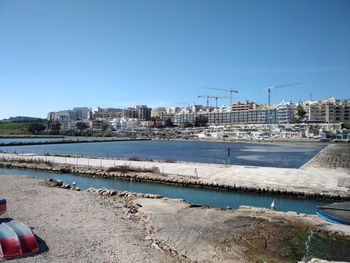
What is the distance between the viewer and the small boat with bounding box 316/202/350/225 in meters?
12.6

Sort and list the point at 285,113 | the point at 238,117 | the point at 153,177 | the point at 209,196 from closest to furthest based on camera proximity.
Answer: the point at 209,196
the point at 153,177
the point at 285,113
the point at 238,117

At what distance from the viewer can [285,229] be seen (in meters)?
11.7

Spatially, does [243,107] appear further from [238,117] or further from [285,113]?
[285,113]

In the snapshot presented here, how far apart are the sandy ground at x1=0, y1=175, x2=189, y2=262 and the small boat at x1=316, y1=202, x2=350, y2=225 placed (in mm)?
7051

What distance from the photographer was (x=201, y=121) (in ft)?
558

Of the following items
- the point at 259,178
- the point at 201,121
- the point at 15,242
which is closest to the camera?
the point at 15,242

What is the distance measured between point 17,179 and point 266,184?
1595 centimetres

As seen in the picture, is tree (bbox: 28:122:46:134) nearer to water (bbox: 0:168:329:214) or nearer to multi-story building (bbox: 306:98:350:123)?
multi-story building (bbox: 306:98:350:123)

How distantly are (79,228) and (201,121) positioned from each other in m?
160

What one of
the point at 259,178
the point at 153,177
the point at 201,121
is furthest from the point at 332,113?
the point at 153,177

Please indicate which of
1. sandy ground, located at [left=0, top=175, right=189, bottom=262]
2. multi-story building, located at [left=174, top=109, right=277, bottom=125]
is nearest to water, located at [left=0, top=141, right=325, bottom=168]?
sandy ground, located at [left=0, top=175, right=189, bottom=262]

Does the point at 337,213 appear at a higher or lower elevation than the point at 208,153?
higher

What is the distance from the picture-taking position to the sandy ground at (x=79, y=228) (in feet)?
29.0

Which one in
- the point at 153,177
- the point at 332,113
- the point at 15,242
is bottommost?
the point at 153,177
